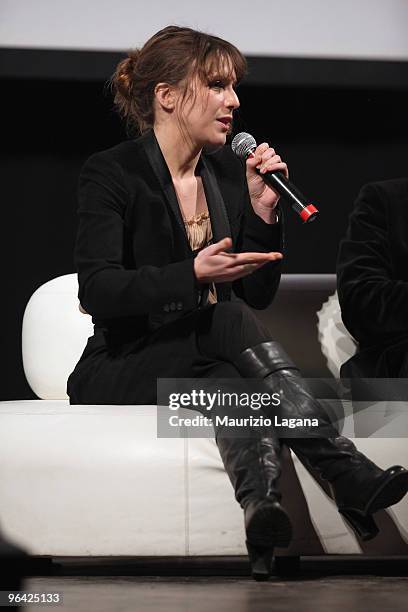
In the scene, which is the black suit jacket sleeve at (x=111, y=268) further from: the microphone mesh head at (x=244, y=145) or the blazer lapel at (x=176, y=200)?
the microphone mesh head at (x=244, y=145)

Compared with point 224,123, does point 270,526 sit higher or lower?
lower

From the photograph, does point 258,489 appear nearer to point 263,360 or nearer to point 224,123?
point 263,360

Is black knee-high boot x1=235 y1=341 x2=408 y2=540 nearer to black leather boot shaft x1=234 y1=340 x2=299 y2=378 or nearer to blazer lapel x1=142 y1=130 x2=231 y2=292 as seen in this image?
black leather boot shaft x1=234 y1=340 x2=299 y2=378

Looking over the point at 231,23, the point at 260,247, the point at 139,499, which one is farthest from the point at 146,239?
the point at 231,23

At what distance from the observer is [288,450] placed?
163 centimetres

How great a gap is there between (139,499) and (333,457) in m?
0.34

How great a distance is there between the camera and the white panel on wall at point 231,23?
2635mm

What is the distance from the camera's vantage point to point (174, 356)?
171 cm

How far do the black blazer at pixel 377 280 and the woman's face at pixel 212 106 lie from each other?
15.8 inches

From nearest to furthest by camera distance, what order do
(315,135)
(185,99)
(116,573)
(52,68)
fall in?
(116,573), (185,99), (52,68), (315,135)

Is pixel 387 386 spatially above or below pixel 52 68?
below

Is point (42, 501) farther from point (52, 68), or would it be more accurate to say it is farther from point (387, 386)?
point (52, 68)

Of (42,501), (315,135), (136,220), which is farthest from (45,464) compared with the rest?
(315,135)

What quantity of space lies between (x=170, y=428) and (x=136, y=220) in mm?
425
